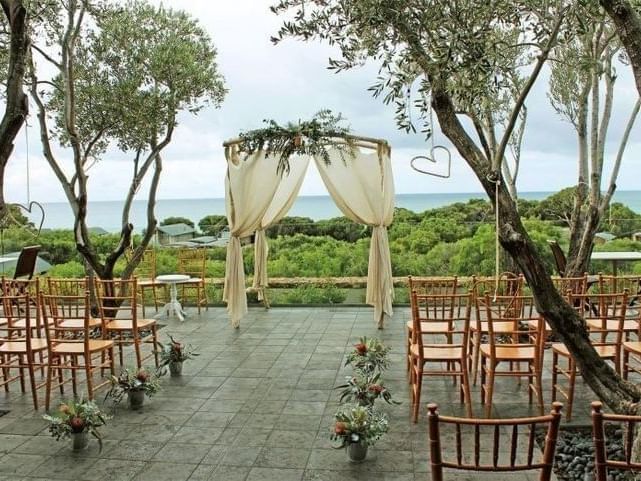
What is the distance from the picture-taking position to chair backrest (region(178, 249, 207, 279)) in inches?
325

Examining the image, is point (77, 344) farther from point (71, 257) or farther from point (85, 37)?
point (71, 257)

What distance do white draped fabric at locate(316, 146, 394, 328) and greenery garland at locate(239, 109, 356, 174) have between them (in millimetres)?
194

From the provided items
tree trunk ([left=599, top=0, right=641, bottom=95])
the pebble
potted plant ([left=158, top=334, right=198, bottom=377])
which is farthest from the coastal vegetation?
tree trunk ([left=599, top=0, right=641, bottom=95])

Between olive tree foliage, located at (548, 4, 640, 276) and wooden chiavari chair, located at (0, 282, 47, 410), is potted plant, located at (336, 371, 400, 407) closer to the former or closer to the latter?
wooden chiavari chair, located at (0, 282, 47, 410)

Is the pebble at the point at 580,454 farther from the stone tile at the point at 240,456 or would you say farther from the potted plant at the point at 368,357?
the stone tile at the point at 240,456

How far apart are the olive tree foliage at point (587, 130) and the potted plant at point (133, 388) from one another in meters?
4.24

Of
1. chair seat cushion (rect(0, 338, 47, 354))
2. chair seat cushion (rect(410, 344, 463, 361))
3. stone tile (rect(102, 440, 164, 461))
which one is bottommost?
stone tile (rect(102, 440, 164, 461))

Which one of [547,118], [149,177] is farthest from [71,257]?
[547,118]

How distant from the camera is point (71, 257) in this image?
881cm

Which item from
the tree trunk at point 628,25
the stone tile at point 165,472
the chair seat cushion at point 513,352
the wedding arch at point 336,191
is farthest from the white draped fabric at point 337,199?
the tree trunk at point 628,25

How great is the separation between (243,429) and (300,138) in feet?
11.1

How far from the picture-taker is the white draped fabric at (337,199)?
651 centimetres

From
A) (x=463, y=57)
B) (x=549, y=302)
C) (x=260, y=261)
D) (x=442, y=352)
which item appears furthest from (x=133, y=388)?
(x=260, y=261)

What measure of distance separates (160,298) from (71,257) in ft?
5.41
